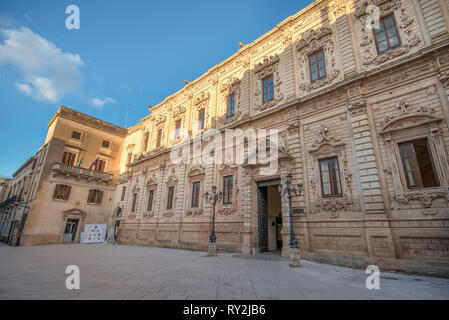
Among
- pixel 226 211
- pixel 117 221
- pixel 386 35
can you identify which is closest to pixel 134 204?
pixel 117 221

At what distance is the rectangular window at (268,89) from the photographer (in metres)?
14.5

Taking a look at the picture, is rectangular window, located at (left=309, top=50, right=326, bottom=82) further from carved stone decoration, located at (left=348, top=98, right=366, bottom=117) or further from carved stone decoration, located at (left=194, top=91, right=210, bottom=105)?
carved stone decoration, located at (left=194, top=91, right=210, bottom=105)

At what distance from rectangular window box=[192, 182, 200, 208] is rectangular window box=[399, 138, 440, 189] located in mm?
12018

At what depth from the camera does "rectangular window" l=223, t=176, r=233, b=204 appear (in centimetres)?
1441

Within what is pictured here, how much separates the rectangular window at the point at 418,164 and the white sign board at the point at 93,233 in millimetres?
26914

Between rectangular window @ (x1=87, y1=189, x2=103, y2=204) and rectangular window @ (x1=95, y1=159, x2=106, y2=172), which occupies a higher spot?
rectangular window @ (x1=95, y1=159, x2=106, y2=172)

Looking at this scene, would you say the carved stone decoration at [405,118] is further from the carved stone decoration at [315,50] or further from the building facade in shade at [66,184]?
the building facade in shade at [66,184]

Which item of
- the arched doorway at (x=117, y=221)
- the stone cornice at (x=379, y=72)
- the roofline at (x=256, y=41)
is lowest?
the arched doorway at (x=117, y=221)

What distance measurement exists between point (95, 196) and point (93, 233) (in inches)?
162

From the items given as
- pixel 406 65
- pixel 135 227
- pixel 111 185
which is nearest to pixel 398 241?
pixel 406 65

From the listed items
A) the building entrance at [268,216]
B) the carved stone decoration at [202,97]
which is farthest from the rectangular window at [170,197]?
the building entrance at [268,216]

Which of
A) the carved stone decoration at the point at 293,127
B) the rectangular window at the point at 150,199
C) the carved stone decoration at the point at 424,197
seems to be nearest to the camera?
the carved stone decoration at the point at 424,197

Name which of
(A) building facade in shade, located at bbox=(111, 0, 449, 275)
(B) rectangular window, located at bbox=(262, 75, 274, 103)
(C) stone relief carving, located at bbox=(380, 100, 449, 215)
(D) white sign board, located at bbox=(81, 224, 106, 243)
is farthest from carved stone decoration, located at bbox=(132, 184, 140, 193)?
(C) stone relief carving, located at bbox=(380, 100, 449, 215)
